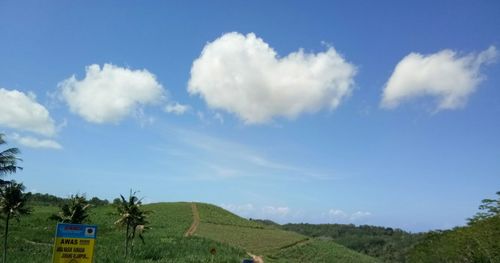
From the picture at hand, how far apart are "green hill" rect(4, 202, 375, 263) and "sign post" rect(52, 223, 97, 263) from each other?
63.1 ft

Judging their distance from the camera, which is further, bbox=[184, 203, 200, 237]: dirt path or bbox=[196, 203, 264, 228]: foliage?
bbox=[196, 203, 264, 228]: foliage

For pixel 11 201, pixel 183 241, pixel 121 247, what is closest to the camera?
pixel 11 201

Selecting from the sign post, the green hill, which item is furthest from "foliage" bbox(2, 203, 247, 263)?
the sign post

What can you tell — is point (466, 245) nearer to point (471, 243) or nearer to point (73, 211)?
point (471, 243)

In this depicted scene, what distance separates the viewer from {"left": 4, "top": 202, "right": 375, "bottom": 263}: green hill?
4372 cm

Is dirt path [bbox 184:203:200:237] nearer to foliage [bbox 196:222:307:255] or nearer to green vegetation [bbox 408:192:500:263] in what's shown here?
foliage [bbox 196:222:307:255]

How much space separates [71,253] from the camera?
15.9 meters

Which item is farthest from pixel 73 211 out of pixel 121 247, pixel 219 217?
pixel 219 217

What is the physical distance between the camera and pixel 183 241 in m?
57.0

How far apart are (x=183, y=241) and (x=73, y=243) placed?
42.0 m

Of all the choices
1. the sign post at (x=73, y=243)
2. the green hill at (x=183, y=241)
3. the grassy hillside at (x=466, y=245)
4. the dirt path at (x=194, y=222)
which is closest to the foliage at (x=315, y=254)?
the green hill at (x=183, y=241)

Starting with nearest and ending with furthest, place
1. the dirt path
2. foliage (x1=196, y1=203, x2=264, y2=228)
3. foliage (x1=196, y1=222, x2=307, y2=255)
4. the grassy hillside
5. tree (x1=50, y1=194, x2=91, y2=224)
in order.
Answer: tree (x1=50, y1=194, x2=91, y2=224) < the grassy hillside < foliage (x1=196, y1=222, x2=307, y2=255) < the dirt path < foliage (x1=196, y1=203, x2=264, y2=228)

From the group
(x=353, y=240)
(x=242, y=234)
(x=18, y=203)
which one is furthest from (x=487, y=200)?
(x=353, y=240)

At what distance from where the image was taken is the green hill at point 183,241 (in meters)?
43.7
